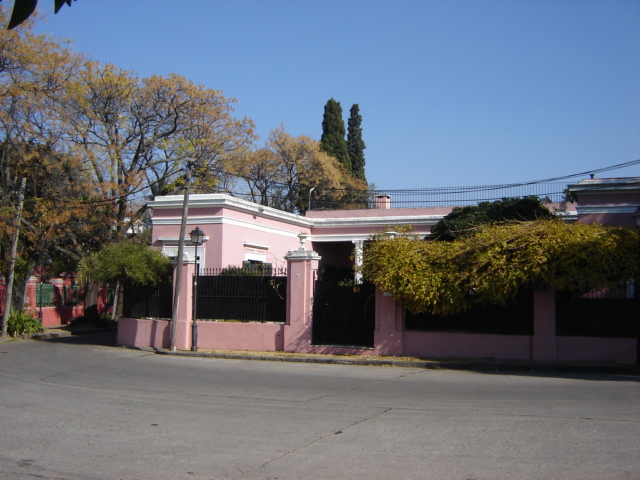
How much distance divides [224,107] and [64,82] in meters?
10.6

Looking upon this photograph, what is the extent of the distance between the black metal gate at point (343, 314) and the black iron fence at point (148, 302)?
530cm

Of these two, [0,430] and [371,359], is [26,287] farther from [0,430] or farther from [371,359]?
[0,430]

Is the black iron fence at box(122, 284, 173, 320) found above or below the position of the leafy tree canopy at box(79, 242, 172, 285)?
below

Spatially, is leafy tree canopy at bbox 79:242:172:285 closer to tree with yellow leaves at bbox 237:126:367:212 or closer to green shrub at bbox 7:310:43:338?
green shrub at bbox 7:310:43:338

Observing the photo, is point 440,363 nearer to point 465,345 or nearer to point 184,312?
point 465,345

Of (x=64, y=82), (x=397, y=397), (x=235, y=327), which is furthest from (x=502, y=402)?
(x=64, y=82)

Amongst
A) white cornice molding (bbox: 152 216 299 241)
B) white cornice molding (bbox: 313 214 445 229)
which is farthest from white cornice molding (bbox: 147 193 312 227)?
white cornice molding (bbox: 313 214 445 229)

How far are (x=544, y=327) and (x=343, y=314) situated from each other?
5.40m

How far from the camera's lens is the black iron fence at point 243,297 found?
19.5 metres

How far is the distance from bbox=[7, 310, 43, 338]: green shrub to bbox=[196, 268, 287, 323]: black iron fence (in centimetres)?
921

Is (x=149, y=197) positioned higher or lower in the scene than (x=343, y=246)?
higher

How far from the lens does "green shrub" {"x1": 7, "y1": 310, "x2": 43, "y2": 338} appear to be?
25.5m

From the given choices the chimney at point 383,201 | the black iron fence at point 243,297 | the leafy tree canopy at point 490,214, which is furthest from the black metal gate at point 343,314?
the chimney at point 383,201

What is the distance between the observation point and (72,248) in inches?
1340
